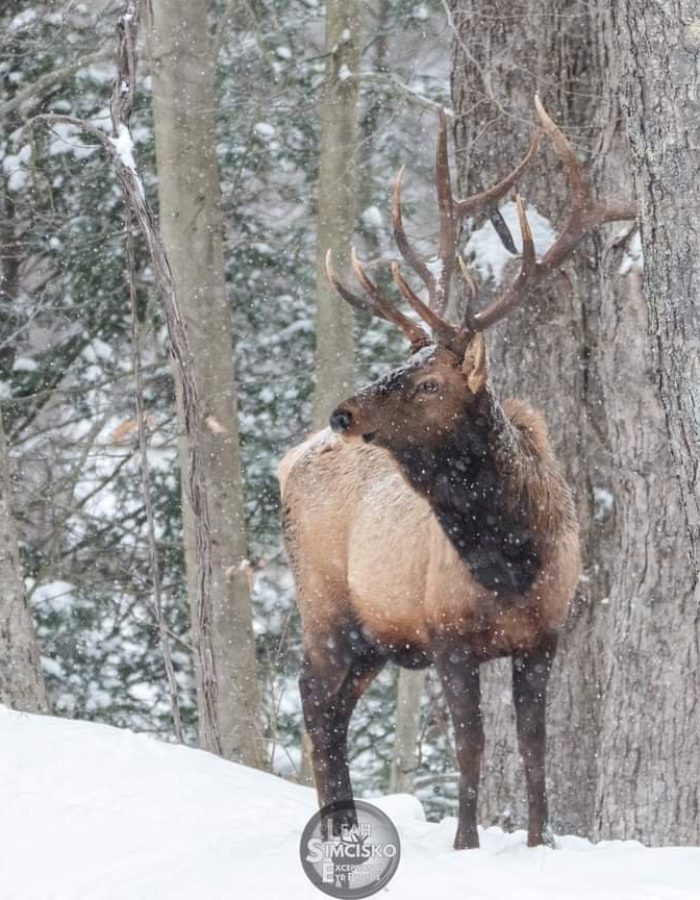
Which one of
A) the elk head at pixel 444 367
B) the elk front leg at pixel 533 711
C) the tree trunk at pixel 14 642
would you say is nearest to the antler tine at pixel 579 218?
the elk head at pixel 444 367

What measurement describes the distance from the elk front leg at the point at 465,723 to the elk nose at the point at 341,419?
37.2 inches

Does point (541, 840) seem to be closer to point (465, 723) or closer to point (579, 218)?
point (465, 723)

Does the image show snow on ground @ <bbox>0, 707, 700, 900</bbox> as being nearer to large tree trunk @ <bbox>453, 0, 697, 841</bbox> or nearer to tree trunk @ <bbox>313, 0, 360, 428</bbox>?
large tree trunk @ <bbox>453, 0, 697, 841</bbox>

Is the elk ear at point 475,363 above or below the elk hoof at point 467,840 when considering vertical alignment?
above

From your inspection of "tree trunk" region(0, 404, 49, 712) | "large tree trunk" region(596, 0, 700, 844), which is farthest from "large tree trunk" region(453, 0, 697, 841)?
"tree trunk" region(0, 404, 49, 712)

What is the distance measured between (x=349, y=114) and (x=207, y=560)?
4607 mm

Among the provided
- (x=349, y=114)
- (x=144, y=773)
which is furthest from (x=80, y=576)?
(x=144, y=773)

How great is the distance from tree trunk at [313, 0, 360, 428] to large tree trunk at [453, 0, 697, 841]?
9.81ft

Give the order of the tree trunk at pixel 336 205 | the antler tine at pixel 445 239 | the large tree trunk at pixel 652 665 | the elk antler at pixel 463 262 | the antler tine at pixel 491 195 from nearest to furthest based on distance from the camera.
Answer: the elk antler at pixel 463 262 < the antler tine at pixel 445 239 < the antler tine at pixel 491 195 < the large tree trunk at pixel 652 665 < the tree trunk at pixel 336 205

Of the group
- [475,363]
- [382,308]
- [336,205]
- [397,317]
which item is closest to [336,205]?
[336,205]

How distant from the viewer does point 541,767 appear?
18.4ft

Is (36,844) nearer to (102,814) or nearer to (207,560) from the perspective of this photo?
(102,814)

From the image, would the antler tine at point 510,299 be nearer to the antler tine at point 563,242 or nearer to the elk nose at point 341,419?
the antler tine at point 563,242

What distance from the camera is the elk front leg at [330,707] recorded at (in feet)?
20.5
